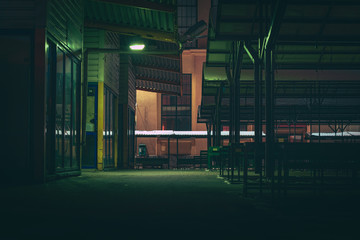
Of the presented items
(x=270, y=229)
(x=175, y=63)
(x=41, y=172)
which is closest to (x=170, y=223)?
(x=270, y=229)

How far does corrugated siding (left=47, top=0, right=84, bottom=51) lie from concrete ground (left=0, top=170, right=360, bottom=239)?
5.41m

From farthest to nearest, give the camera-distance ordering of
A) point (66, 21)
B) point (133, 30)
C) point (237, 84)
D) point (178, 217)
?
point (133, 30), point (237, 84), point (66, 21), point (178, 217)

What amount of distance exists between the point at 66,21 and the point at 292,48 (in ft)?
24.8

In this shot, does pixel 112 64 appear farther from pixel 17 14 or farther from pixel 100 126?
pixel 17 14

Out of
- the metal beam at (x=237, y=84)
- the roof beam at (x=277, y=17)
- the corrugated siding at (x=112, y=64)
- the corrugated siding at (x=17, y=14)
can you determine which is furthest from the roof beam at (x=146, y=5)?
the roof beam at (x=277, y=17)

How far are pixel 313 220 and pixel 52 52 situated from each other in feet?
28.7

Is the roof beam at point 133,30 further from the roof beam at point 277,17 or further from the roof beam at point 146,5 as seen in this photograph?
the roof beam at point 277,17

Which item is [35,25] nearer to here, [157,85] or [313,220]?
[313,220]

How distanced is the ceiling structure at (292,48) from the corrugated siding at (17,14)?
4.31 m

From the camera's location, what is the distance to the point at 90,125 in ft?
61.4

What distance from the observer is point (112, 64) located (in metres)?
21.3

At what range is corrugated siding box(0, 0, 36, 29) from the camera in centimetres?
1073

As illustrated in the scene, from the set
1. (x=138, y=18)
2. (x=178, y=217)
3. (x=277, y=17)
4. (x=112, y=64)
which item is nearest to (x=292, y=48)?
(x=138, y=18)

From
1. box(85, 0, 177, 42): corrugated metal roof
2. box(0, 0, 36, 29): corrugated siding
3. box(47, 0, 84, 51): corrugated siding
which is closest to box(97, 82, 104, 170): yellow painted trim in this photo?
box(85, 0, 177, 42): corrugated metal roof
